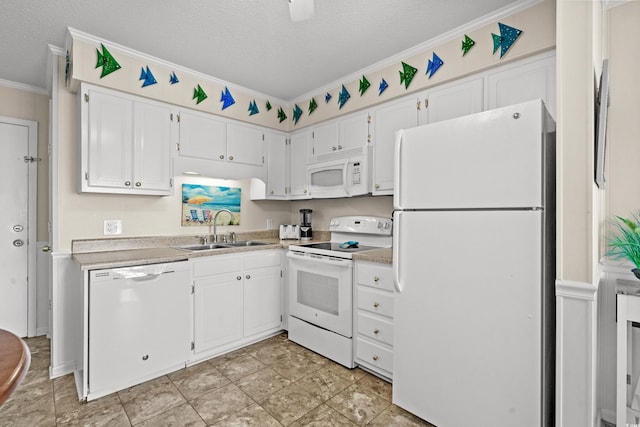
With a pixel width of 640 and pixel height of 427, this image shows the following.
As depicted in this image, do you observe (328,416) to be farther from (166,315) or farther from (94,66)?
(94,66)

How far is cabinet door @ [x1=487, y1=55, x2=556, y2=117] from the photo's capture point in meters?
2.02

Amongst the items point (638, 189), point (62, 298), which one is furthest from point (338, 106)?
point (62, 298)

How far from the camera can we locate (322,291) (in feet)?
9.17

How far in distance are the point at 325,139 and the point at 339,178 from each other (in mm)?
542

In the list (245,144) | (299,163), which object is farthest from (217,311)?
(299,163)

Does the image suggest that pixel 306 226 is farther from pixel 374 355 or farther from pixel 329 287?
pixel 374 355

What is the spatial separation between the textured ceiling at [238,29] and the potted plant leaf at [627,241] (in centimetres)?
152

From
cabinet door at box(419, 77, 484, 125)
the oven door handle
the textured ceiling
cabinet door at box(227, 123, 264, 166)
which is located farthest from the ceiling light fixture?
cabinet door at box(227, 123, 264, 166)

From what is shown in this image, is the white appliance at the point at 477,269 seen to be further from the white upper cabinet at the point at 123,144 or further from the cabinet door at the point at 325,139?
the white upper cabinet at the point at 123,144

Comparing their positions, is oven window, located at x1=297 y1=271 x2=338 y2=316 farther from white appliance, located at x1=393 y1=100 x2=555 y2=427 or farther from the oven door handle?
white appliance, located at x1=393 y1=100 x2=555 y2=427

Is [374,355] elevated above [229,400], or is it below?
above

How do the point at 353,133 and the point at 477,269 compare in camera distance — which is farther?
the point at 353,133

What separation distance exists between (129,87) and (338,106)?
187 centimetres

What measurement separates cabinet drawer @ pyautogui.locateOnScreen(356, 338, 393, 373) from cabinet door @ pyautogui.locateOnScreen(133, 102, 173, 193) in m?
2.14
